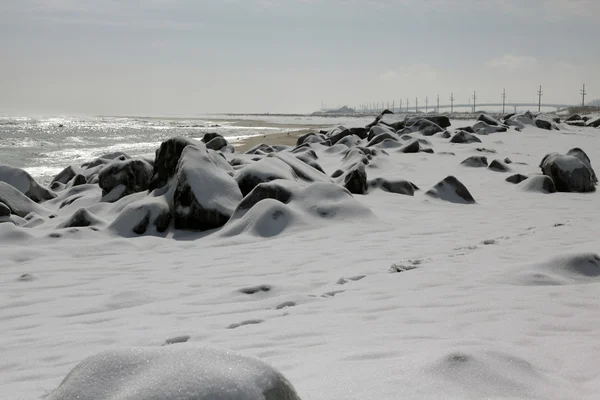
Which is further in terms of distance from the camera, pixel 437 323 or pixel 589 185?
pixel 589 185

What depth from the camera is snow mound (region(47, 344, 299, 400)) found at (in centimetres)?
200

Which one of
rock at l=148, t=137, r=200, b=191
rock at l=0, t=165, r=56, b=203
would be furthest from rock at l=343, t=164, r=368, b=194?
rock at l=0, t=165, r=56, b=203

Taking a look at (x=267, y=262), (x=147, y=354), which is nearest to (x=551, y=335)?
(x=147, y=354)

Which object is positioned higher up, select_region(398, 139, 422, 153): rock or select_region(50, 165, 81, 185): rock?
select_region(398, 139, 422, 153): rock

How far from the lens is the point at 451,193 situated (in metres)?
10.2

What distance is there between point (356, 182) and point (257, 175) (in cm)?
208

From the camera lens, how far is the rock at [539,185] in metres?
10.9

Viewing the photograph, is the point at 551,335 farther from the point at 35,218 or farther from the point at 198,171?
the point at 35,218

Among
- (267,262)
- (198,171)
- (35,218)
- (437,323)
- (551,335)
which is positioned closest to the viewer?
(551,335)

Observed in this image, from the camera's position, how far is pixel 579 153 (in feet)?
43.3

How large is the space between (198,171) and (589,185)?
24.9 feet

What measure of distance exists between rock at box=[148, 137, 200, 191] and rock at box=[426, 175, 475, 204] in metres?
4.39

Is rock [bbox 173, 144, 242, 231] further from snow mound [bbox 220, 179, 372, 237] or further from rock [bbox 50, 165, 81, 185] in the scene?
rock [bbox 50, 165, 81, 185]

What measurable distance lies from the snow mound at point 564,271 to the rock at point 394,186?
5.35m
